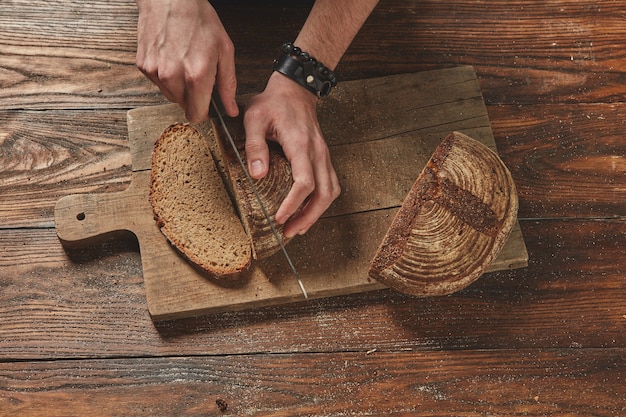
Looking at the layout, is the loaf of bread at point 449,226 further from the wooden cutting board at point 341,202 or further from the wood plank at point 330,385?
the wood plank at point 330,385

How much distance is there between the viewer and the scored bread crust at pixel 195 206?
1.92 m

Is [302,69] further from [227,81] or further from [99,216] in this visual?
[99,216]

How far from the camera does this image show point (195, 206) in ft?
6.48

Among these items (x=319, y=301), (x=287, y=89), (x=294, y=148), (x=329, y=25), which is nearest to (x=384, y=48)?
(x=329, y=25)

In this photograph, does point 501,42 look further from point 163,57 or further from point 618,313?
point 163,57

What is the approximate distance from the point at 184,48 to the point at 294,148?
1.32 ft

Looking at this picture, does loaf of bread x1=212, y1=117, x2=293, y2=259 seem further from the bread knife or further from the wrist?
the wrist

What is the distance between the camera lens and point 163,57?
1670 millimetres

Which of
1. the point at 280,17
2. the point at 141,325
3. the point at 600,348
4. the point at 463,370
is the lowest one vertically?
the point at 141,325

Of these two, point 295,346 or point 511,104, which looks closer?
point 295,346

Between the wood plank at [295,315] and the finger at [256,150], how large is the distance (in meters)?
0.45

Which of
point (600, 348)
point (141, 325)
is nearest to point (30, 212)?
point (141, 325)

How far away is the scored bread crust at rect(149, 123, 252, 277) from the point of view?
75.4 inches

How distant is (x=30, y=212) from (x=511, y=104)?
163cm
